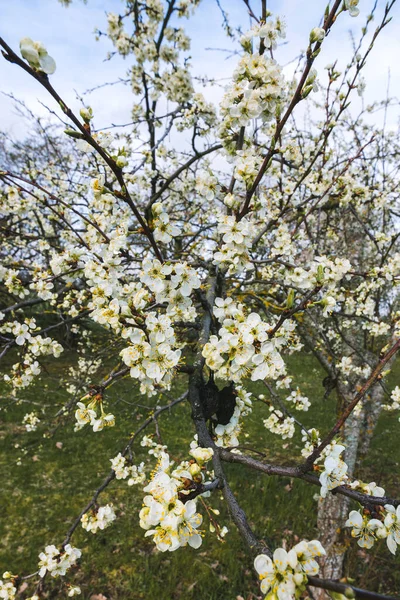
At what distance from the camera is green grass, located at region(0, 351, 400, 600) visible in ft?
10.4

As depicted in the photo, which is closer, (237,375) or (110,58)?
(237,375)

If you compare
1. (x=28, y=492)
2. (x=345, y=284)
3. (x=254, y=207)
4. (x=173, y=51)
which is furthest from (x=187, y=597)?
(x=173, y=51)

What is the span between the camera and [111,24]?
4.40 metres

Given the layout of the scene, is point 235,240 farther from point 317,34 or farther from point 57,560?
point 57,560

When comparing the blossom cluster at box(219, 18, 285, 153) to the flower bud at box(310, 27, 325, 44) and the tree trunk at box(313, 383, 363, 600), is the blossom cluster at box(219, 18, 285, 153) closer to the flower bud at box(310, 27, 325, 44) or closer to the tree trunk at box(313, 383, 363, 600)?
the flower bud at box(310, 27, 325, 44)

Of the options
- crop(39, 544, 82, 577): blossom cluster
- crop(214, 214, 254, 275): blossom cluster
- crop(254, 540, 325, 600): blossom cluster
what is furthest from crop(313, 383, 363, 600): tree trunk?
crop(254, 540, 325, 600): blossom cluster

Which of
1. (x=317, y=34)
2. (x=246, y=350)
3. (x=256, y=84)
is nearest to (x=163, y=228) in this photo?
(x=246, y=350)

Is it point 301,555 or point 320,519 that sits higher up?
point 301,555

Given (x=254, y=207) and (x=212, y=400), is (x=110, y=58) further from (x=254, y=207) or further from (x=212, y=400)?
(x=212, y=400)

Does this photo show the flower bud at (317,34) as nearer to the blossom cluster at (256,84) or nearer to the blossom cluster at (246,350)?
the blossom cluster at (256,84)

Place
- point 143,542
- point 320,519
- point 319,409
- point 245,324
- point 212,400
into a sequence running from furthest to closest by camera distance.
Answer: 1. point 319,409
2. point 143,542
3. point 320,519
4. point 212,400
5. point 245,324

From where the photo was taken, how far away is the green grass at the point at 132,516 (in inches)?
125

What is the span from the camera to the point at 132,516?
4.07 meters

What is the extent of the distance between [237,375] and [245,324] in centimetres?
19
